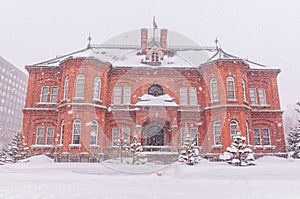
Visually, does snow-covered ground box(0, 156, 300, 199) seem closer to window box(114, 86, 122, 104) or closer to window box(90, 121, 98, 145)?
window box(90, 121, 98, 145)

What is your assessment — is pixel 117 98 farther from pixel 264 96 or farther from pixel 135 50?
pixel 264 96

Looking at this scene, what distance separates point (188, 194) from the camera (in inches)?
273

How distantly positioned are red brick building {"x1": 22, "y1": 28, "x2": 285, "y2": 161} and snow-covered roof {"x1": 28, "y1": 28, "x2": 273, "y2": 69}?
9.0 inches

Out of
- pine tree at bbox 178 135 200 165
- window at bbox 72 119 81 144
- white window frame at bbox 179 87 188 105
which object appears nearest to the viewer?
pine tree at bbox 178 135 200 165

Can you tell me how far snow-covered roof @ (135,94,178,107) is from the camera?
20344mm

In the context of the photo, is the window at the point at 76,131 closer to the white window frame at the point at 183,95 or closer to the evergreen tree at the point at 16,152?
the evergreen tree at the point at 16,152

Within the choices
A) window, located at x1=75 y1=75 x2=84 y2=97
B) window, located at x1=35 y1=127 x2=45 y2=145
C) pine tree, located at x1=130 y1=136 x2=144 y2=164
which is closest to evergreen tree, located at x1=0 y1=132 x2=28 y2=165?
window, located at x1=35 y1=127 x2=45 y2=145

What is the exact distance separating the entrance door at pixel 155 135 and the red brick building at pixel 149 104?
9 cm

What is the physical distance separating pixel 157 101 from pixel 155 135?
320 cm

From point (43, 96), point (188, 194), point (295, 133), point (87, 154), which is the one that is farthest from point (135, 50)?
point (188, 194)

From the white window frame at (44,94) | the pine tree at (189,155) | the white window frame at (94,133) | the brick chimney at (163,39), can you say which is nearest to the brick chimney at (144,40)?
the brick chimney at (163,39)

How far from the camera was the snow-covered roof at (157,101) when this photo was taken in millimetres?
20344

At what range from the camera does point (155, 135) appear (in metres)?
21.7

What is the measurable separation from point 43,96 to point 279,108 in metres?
22.0
